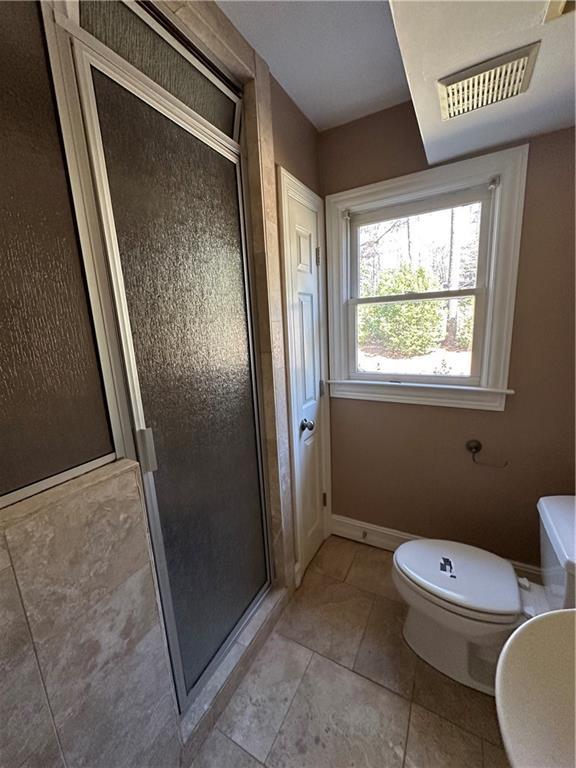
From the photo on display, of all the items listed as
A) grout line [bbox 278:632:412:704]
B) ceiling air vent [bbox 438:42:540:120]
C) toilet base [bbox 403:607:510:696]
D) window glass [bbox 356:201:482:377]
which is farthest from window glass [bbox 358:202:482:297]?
grout line [bbox 278:632:412:704]

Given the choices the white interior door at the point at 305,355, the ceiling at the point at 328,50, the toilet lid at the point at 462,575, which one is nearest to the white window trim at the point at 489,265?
the white interior door at the point at 305,355

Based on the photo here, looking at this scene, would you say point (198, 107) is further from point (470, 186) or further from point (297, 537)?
point (297, 537)

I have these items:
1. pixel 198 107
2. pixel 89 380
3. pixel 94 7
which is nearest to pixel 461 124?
pixel 198 107

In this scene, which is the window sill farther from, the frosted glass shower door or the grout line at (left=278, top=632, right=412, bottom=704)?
the grout line at (left=278, top=632, right=412, bottom=704)

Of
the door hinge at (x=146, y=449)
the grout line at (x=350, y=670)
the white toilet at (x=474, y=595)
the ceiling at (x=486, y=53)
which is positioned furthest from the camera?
the grout line at (x=350, y=670)

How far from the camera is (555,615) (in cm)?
65

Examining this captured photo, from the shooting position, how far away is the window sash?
147 centimetres

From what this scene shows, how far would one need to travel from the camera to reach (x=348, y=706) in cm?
116

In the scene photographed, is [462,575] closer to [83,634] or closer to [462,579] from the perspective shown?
[462,579]

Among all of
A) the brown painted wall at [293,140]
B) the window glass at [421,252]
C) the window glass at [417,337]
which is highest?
the brown painted wall at [293,140]

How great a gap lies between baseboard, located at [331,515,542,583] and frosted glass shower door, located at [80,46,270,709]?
87 cm

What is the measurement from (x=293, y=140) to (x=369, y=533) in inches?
88.4

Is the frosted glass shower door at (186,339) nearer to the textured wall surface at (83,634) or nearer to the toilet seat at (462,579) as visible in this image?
the textured wall surface at (83,634)

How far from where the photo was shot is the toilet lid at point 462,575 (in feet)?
3.64
